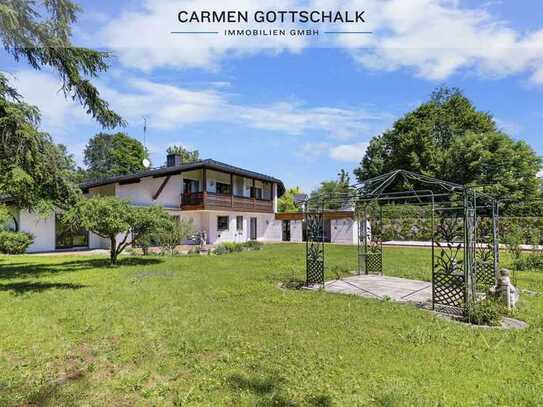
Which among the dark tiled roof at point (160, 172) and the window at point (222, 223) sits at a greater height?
the dark tiled roof at point (160, 172)

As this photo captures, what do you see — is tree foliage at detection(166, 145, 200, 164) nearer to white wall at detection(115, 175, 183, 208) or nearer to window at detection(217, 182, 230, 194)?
window at detection(217, 182, 230, 194)

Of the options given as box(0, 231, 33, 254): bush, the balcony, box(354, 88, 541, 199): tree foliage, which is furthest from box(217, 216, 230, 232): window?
box(354, 88, 541, 199): tree foliage

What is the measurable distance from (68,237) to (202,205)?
25.2 feet

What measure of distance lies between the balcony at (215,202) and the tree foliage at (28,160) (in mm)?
12826

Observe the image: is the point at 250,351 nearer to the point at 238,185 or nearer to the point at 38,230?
the point at 38,230

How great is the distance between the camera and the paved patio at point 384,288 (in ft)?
24.9

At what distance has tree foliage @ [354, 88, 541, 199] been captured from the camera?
27438 millimetres

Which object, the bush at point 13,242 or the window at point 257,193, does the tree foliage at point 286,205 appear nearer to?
the window at point 257,193

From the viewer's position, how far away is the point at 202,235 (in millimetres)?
21906

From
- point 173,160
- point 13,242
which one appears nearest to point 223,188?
point 173,160

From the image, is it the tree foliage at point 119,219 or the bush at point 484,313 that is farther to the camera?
A: the tree foliage at point 119,219

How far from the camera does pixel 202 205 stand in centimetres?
2152

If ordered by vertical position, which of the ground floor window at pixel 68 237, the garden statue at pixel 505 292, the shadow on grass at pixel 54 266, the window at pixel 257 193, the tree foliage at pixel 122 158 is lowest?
the shadow on grass at pixel 54 266

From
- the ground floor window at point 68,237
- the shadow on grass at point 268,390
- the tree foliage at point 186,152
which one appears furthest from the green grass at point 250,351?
the tree foliage at point 186,152
